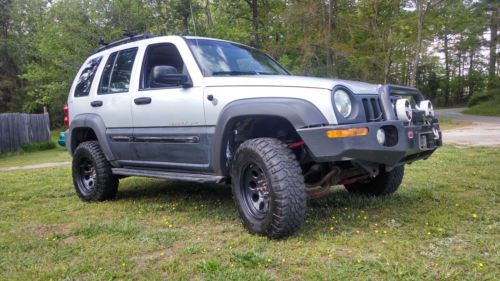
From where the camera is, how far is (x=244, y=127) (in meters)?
4.16

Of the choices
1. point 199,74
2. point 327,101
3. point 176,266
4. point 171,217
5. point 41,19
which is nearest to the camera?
point 176,266

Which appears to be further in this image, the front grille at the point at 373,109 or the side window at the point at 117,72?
the side window at the point at 117,72

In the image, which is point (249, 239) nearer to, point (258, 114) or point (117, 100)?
point (258, 114)

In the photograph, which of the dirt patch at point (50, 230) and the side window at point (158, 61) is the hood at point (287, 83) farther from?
the dirt patch at point (50, 230)

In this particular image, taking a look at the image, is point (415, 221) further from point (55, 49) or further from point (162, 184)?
point (55, 49)

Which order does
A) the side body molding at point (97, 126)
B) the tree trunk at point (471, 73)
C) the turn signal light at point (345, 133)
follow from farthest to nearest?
the tree trunk at point (471, 73), the side body molding at point (97, 126), the turn signal light at point (345, 133)

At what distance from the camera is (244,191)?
3959mm

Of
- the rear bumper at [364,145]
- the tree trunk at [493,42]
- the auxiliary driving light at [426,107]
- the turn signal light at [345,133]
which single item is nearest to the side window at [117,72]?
the rear bumper at [364,145]

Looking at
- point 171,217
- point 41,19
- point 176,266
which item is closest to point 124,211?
point 171,217

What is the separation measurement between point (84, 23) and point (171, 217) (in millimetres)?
22930

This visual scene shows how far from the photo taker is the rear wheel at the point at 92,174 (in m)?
5.47

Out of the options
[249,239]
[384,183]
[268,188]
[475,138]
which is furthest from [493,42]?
[249,239]

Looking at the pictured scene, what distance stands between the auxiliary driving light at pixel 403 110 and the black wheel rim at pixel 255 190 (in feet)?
4.11

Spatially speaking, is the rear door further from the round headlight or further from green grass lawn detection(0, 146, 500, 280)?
the round headlight
